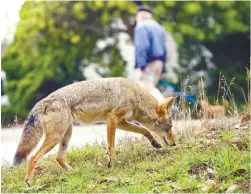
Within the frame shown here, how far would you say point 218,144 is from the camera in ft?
27.2

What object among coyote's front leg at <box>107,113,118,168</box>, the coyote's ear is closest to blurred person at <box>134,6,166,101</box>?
the coyote's ear

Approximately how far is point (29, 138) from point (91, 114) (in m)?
0.91

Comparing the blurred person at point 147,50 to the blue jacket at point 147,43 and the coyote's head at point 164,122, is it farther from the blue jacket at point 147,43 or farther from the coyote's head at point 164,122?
the coyote's head at point 164,122

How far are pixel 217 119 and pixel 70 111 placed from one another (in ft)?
8.35

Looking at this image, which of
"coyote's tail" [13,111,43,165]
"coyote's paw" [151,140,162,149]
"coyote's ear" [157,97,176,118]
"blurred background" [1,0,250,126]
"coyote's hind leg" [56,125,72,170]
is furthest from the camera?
"blurred background" [1,0,250,126]

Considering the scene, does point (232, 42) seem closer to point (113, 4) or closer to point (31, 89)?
point (113, 4)

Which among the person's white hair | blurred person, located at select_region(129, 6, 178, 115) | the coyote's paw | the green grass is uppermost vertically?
the person's white hair

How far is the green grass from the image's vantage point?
7.12 m

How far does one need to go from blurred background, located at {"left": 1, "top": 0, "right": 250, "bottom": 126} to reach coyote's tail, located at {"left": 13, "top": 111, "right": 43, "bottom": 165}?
1432cm

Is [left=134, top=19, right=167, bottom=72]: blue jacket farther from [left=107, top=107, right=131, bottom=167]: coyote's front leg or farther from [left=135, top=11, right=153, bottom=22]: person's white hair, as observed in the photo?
[left=107, top=107, right=131, bottom=167]: coyote's front leg

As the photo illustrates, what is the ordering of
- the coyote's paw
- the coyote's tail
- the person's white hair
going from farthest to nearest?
the person's white hair < the coyote's paw < the coyote's tail

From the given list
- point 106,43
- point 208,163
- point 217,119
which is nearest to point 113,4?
point 106,43

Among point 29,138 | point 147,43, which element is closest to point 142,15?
point 147,43

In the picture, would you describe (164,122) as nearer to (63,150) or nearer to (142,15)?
(63,150)
